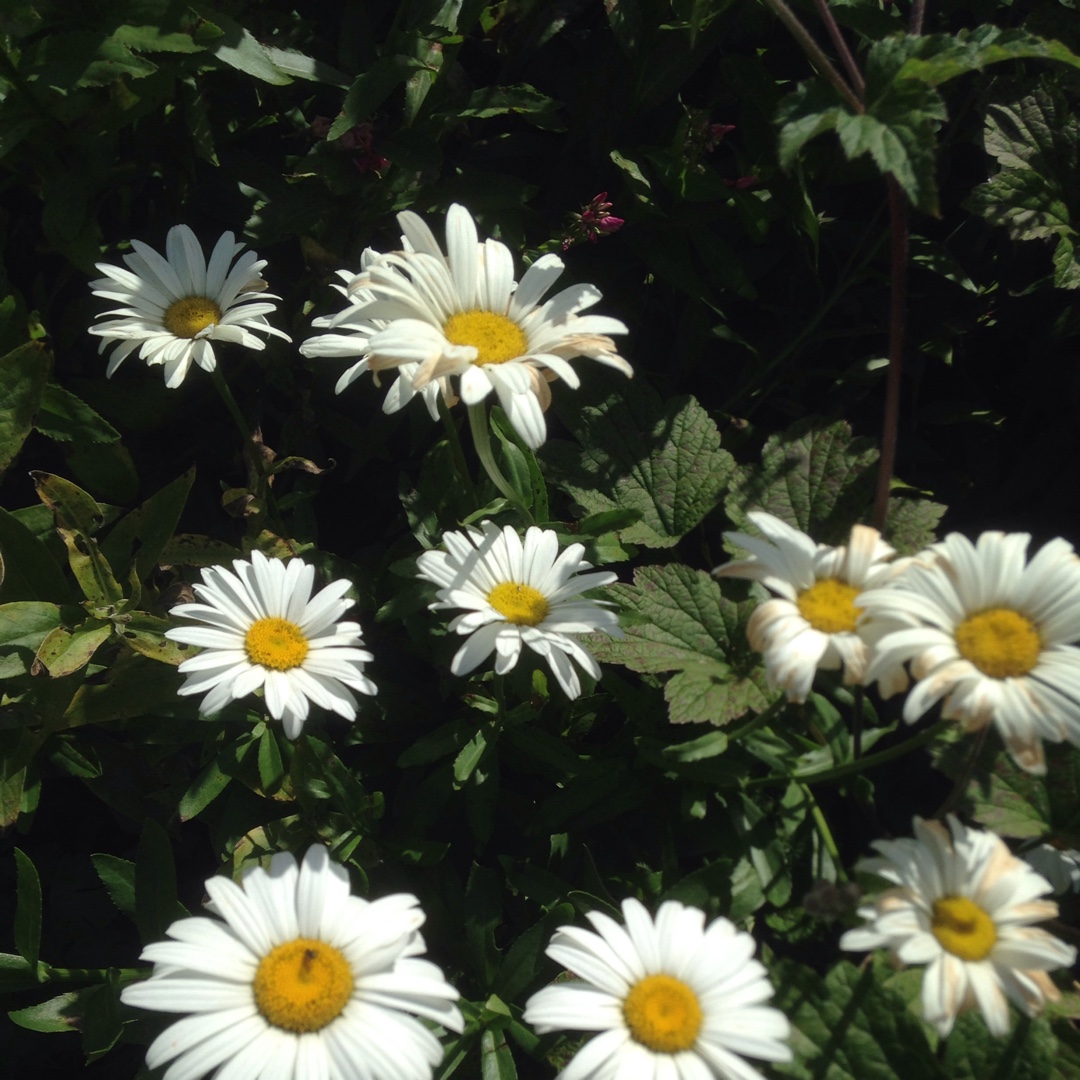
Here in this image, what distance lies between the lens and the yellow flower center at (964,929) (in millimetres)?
1235

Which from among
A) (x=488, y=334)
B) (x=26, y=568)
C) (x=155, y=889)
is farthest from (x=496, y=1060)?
(x=26, y=568)

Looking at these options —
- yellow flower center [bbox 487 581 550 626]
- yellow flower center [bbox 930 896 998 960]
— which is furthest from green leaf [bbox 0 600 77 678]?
yellow flower center [bbox 930 896 998 960]

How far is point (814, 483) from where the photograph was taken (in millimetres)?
1800

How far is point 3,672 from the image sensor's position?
73.0 inches

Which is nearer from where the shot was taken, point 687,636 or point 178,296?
point 687,636

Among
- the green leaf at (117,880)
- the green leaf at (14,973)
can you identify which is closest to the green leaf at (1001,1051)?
the green leaf at (117,880)

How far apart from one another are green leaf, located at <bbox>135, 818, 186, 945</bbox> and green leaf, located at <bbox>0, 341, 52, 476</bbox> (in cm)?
80

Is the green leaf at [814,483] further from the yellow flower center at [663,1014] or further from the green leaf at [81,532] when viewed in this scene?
the green leaf at [81,532]

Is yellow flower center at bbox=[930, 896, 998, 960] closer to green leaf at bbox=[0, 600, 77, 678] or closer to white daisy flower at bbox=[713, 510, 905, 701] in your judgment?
white daisy flower at bbox=[713, 510, 905, 701]

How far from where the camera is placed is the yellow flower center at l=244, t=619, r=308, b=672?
1.65 m

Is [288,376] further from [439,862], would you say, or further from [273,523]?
[439,862]

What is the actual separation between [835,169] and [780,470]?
0.65 metres

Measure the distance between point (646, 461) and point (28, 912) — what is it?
1.35m

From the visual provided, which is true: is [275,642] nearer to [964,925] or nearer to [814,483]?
[814,483]
